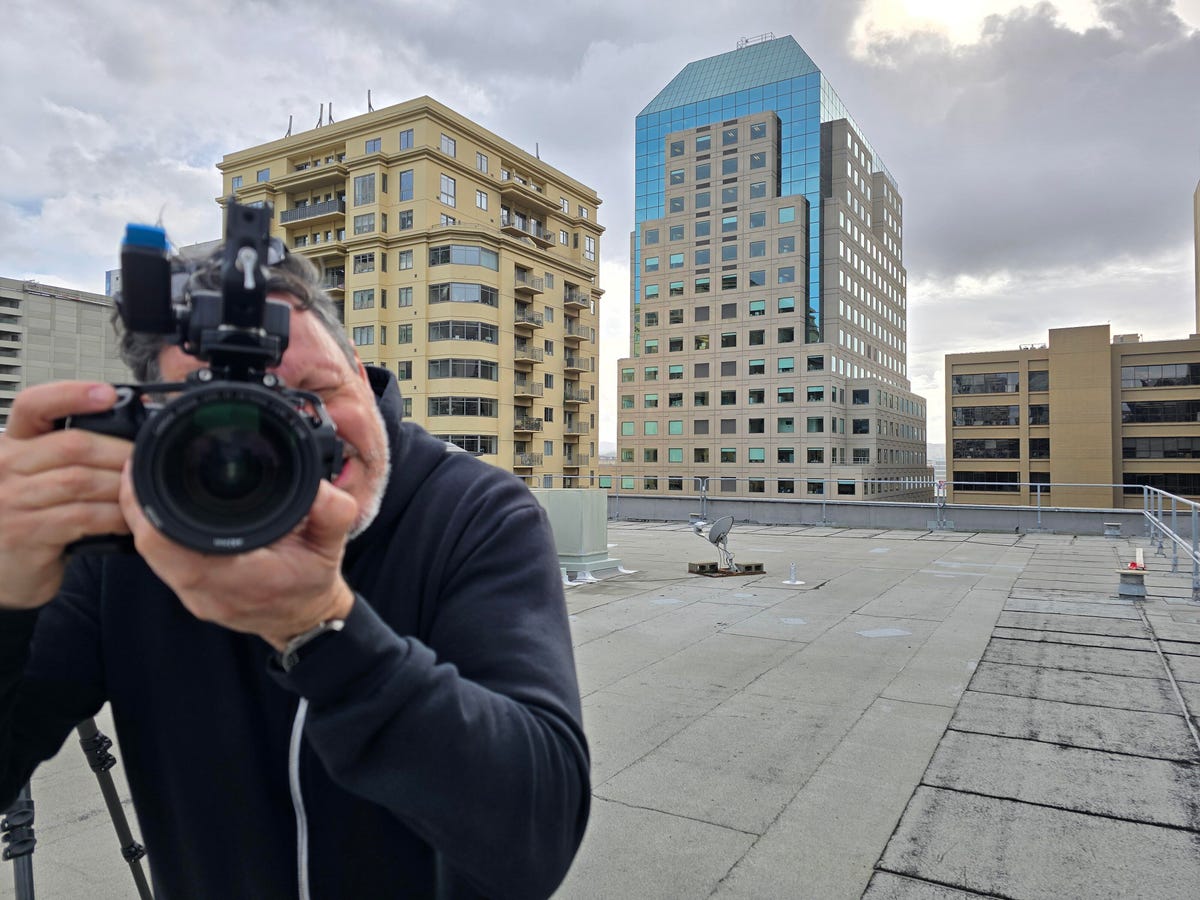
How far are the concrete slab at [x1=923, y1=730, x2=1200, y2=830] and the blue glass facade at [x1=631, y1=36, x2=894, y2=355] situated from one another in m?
69.6

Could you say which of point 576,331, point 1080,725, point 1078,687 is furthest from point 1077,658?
point 576,331

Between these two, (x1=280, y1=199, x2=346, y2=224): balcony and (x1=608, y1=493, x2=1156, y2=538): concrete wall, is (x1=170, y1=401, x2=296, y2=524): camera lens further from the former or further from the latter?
(x1=280, y1=199, x2=346, y2=224): balcony

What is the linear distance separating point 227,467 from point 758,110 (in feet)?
275

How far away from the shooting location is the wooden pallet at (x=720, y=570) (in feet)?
36.6

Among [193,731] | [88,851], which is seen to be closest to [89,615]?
[193,731]

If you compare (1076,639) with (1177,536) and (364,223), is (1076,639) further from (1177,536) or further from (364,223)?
(364,223)

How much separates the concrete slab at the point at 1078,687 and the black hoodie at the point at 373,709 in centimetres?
545

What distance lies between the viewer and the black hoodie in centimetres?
99

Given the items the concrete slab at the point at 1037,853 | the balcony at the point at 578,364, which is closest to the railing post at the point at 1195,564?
the concrete slab at the point at 1037,853

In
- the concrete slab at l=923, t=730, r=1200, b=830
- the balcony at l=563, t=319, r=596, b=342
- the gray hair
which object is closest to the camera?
the gray hair

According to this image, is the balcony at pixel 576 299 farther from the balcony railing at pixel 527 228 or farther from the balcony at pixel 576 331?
the balcony railing at pixel 527 228

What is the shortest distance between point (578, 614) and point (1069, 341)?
81613 millimetres

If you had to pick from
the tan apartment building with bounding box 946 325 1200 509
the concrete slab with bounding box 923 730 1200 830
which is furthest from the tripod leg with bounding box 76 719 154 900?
the tan apartment building with bounding box 946 325 1200 509

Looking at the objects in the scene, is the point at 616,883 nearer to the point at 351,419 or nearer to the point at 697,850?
the point at 697,850
